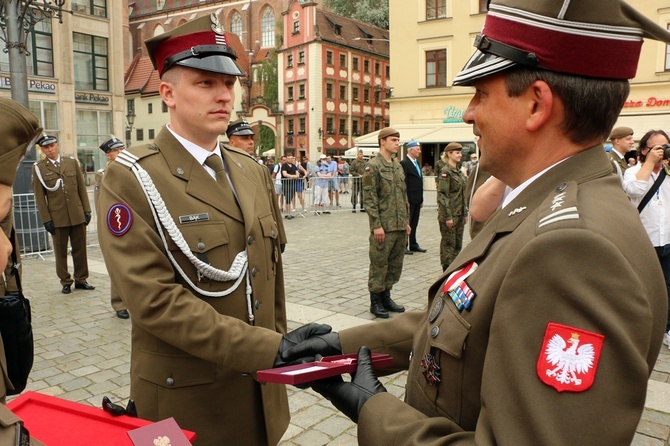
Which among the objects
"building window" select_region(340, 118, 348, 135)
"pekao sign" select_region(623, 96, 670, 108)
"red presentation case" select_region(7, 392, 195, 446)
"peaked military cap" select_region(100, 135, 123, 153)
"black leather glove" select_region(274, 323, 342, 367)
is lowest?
"red presentation case" select_region(7, 392, 195, 446)

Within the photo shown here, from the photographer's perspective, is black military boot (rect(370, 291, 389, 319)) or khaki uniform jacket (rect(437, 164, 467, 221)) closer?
black military boot (rect(370, 291, 389, 319))

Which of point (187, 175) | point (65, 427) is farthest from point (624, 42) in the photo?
point (65, 427)

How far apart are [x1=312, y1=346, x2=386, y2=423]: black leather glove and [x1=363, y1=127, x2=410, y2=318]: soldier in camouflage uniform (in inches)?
189

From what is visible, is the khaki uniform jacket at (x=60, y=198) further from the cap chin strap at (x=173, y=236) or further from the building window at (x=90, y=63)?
the building window at (x=90, y=63)

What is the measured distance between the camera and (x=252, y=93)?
189ft

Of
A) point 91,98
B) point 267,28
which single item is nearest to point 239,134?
point 91,98

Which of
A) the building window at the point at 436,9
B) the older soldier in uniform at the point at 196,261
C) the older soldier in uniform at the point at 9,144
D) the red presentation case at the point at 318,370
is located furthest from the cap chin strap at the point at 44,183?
the building window at the point at 436,9

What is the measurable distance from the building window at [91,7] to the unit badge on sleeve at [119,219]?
3475cm

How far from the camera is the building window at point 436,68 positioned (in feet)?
96.9

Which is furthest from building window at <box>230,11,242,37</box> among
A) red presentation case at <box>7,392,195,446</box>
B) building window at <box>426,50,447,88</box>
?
red presentation case at <box>7,392,195,446</box>

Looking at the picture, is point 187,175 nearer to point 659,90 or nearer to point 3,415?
point 3,415

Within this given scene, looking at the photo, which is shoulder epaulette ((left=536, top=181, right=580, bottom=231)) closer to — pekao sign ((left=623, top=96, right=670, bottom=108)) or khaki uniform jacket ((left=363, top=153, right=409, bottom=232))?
khaki uniform jacket ((left=363, top=153, right=409, bottom=232))

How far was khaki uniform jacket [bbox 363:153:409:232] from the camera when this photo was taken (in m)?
7.00

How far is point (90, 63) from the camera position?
3303 cm
